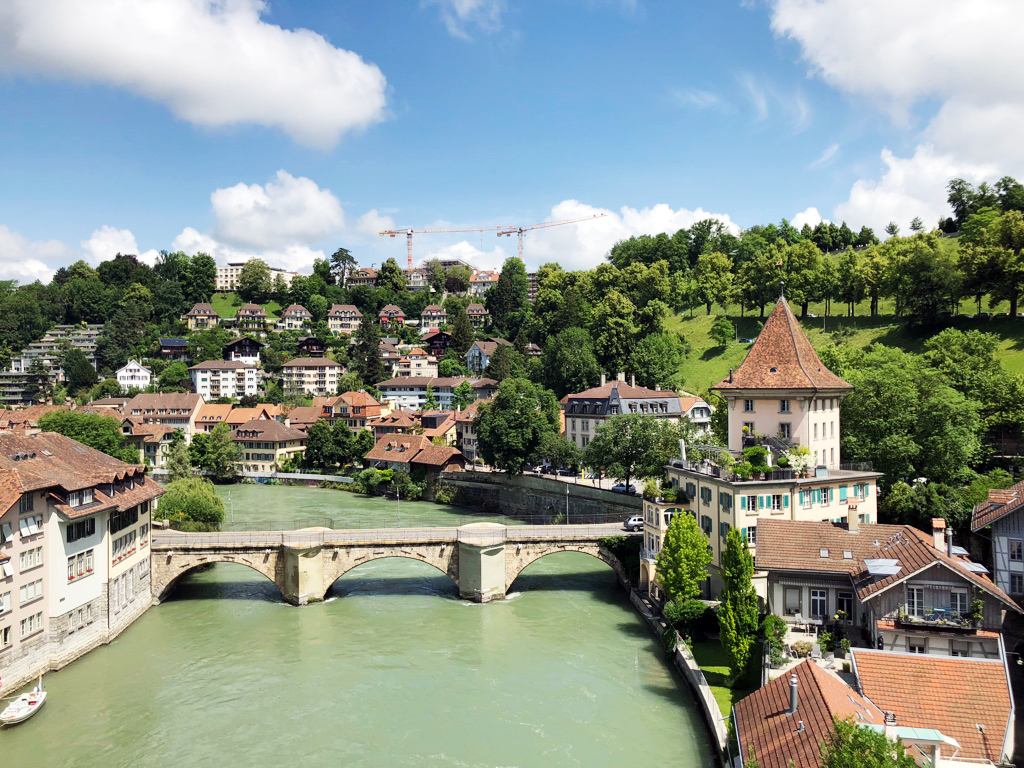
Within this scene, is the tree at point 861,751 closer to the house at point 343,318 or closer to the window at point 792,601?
the window at point 792,601

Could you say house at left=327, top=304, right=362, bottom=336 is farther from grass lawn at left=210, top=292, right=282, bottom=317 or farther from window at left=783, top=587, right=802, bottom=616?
window at left=783, top=587, right=802, bottom=616

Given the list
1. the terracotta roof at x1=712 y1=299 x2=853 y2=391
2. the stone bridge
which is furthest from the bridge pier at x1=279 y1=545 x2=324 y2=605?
the terracotta roof at x1=712 y1=299 x2=853 y2=391

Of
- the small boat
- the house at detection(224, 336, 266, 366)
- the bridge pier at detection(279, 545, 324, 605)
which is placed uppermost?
the house at detection(224, 336, 266, 366)

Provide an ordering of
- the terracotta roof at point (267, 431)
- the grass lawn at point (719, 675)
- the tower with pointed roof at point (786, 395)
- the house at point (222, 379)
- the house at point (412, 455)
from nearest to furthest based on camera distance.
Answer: the grass lawn at point (719, 675) < the tower with pointed roof at point (786, 395) < the house at point (412, 455) < the terracotta roof at point (267, 431) < the house at point (222, 379)

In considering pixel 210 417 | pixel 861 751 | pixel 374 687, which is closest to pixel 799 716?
pixel 861 751

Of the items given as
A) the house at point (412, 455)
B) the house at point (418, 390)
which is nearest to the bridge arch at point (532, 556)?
the house at point (412, 455)

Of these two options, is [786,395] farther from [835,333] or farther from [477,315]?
[477,315]

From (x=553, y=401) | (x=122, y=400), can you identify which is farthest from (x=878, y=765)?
(x=122, y=400)
